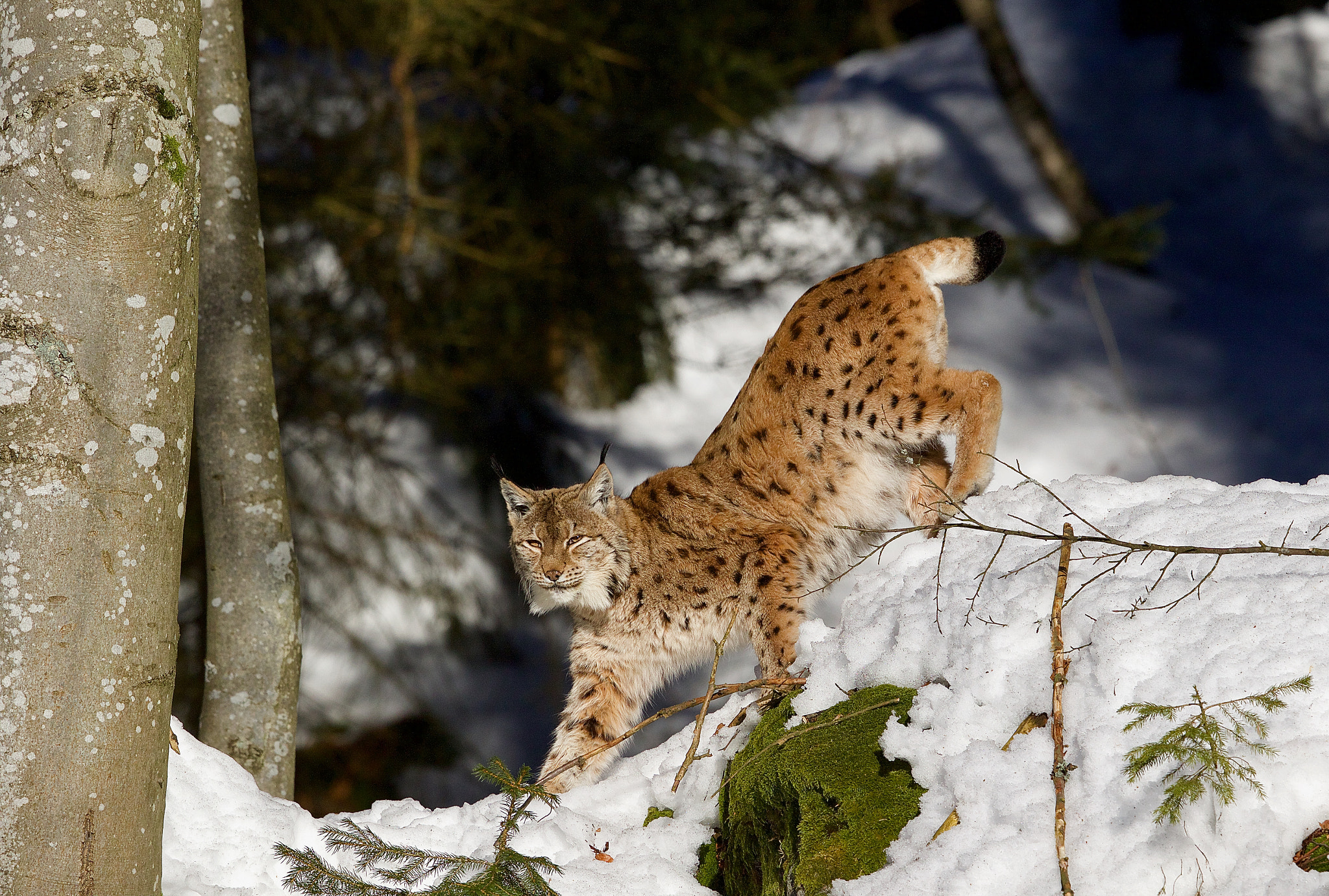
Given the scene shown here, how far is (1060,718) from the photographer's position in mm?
2201

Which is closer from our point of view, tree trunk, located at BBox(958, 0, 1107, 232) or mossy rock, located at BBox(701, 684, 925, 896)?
mossy rock, located at BBox(701, 684, 925, 896)

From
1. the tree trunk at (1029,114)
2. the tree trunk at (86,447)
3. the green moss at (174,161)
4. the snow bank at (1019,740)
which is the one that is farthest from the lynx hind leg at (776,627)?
the tree trunk at (1029,114)

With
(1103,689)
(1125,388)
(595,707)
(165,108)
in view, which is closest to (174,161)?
(165,108)

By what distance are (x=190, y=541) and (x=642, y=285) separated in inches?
144

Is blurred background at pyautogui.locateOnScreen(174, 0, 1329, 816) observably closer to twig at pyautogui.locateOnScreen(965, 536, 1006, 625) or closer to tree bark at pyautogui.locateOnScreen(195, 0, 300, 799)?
tree bark at pyautogui.locateOnScreen(195, 0, 300, 799)

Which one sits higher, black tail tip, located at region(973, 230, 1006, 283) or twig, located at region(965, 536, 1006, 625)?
black tail tip, located at region(973, 230, 1006, 283)

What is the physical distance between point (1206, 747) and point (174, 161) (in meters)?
2.35

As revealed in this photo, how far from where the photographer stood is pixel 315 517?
7375 mm

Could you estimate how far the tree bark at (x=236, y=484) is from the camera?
Answer: 315cm

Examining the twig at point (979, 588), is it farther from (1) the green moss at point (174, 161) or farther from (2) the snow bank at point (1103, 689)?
(1) the green moss at point (174, 161)

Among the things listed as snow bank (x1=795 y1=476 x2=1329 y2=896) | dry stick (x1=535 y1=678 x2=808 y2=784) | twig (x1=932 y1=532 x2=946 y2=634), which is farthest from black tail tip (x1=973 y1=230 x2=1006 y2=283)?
dry stick (x1=535 y1=678 x2=808 y2=784)

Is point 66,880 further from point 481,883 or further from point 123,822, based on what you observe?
point 481,883

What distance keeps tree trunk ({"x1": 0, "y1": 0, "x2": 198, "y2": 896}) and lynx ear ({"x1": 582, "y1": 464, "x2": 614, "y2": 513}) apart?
6.63ft

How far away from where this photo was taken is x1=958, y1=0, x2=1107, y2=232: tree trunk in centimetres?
1005
